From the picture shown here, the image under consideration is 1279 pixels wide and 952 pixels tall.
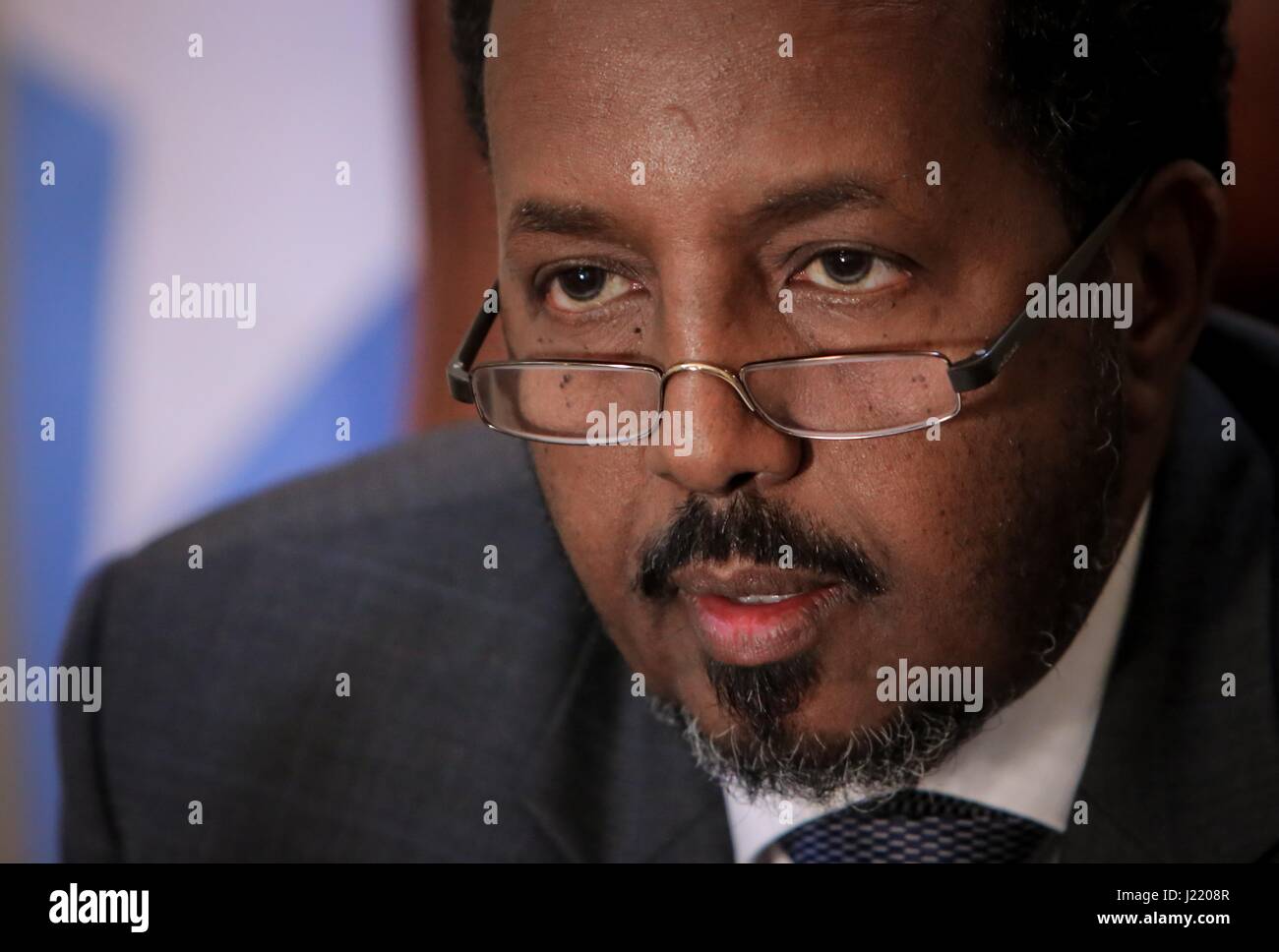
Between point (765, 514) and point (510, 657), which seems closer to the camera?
point (765, 514)

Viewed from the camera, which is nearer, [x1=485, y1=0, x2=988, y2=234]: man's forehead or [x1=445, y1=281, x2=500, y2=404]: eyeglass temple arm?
[x1=485, y1=0, x2=988, y2=234]: man's forehead

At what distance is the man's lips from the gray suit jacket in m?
0.25

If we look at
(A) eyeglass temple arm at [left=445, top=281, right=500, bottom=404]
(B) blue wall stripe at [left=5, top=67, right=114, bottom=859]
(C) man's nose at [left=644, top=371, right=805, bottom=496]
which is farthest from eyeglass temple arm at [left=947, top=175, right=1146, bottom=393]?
(B) blue wall stripe at [left=5, top=67, right=114, bottom=859]

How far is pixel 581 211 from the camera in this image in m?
1.04

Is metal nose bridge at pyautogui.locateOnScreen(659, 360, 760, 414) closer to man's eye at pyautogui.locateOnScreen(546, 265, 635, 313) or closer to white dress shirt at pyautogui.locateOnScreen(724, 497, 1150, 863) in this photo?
man's eye at pyautogui.locateOnScreen(546, 265, 635, 313)

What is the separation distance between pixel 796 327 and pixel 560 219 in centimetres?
20

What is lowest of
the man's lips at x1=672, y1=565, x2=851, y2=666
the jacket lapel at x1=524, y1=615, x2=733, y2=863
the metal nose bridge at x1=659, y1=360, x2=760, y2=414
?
the jacket lapel at x1=524, y1=615, x2=733, y2=863

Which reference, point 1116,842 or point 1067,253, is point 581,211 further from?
point 1116,842

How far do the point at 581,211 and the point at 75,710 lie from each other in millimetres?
821

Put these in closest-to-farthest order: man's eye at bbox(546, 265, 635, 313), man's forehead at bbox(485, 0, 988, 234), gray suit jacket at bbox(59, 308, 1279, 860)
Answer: man's forehead at bbox(485, 0, 988, 234)
man's eye at bbox(546, 265, 635, 313)
gray suit jacket at bbox(59, 308, 1279, 860)

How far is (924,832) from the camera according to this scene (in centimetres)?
123

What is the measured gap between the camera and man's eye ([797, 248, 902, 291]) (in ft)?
3.36
